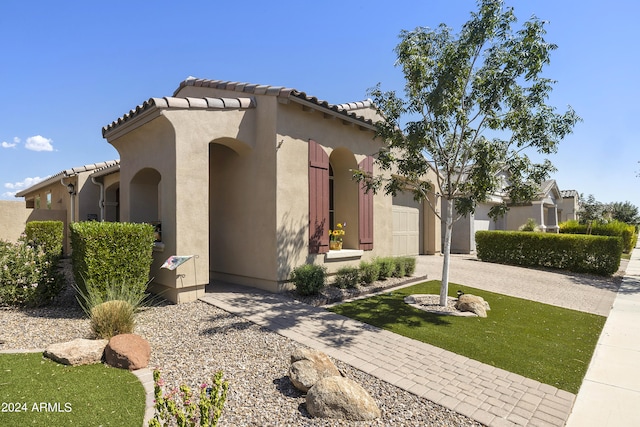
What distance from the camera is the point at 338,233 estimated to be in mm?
10156

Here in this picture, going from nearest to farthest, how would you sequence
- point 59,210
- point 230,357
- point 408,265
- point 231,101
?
point 230,357 < point 231,101 < point 408,265 < point 59,210

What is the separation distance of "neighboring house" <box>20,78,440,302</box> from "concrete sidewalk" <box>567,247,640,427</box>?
583 centimetres

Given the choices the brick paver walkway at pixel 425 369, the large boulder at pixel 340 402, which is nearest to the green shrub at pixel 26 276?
the brick paver walkway at pixel 425 369

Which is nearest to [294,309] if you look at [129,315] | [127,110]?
[129,315]

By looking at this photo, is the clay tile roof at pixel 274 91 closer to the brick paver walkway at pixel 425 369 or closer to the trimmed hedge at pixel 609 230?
the brick paver walkway at pixel 425 369

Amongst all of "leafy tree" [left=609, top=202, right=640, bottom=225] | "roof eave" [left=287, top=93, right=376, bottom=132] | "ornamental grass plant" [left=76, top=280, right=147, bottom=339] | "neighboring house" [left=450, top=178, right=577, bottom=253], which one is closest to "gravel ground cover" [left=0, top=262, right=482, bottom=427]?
"ornamental grass plant" [left=76, top=280, right=147, bottom=339]

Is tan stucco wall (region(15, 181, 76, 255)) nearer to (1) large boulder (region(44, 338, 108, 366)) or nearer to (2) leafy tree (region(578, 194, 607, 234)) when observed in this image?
(1) large boulder (region(44, 338, 108, 366))

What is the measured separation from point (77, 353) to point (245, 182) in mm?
5291

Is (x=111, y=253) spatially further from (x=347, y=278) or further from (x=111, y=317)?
(x=347, y=278)

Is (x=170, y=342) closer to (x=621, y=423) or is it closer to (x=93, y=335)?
(x=93, y=335)

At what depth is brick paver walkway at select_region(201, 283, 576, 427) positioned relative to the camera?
3877 millimetres

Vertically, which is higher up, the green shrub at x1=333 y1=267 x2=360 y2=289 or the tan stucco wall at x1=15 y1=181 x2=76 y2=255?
the tan stucco wall at x1=15 y1=181 x2=76 y2=255

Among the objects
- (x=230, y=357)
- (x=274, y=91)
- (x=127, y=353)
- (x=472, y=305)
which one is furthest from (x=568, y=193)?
(x=127, y=353)

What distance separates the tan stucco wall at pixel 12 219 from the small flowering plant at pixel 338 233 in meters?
16.7
